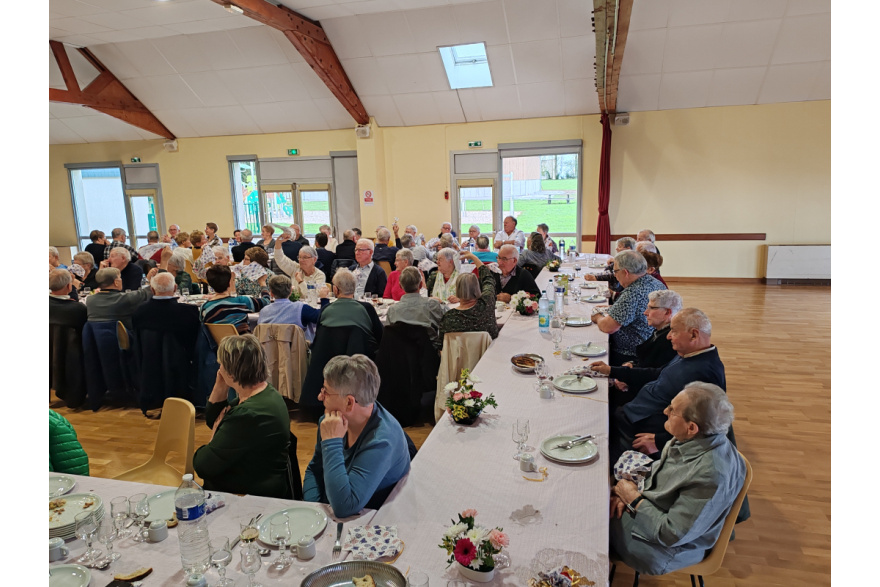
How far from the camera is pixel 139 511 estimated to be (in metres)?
2.09

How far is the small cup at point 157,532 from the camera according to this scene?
1982mm

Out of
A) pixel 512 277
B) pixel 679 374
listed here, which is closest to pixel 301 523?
pixel 679 374

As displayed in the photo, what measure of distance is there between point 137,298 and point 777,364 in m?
6.86

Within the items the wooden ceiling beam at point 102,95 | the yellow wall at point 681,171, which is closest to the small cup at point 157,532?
the yellow wall at point 681,171

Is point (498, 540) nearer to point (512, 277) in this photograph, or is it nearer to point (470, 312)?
point (470, 312)

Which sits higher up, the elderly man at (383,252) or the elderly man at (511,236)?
the elderly man at (511,236)

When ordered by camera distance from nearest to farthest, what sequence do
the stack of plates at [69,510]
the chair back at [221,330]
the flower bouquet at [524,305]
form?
1. the stack of plates at [69,510]
2. the chair back at [221,330]
3. the flower bouquet at [524,305]

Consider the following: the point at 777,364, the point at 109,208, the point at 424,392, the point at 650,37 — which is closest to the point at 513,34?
the point at 650,37

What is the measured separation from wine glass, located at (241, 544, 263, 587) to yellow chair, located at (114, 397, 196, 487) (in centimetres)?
135

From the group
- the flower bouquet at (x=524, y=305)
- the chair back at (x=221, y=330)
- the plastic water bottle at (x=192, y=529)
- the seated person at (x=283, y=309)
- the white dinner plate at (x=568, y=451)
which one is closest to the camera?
the plastic water bottle at (x=192, y=529)

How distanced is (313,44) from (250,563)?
9612 millimetres

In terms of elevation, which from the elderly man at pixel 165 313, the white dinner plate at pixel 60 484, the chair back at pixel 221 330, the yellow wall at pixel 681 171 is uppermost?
the yellow wall at pixel 681 171

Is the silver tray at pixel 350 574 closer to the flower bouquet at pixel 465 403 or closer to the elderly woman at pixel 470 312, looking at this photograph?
the flower bouquet at pixel 465 403

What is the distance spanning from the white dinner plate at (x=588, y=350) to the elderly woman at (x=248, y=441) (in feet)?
7.35
